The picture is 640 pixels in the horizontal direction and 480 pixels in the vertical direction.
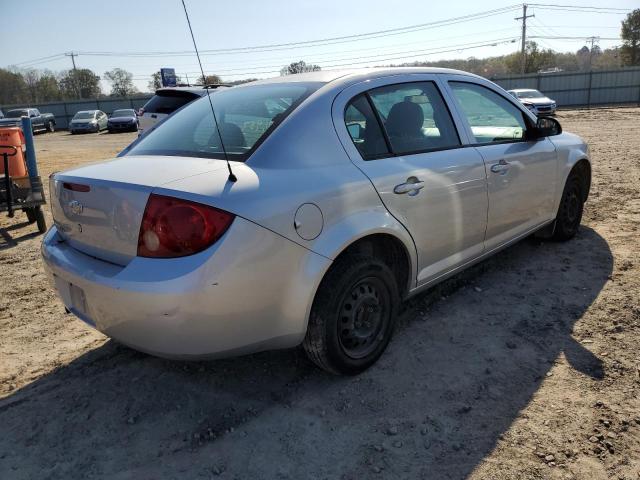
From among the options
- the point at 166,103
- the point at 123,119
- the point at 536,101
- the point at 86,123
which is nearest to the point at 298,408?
the point at 166,103

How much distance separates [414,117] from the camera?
10.5 ft

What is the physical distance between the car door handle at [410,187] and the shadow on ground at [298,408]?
0.99 meters

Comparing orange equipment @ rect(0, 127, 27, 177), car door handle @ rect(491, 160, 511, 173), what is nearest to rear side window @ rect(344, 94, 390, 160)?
car door handle @ rect(491, 160, 511, 173)

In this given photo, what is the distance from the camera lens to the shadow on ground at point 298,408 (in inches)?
88.6

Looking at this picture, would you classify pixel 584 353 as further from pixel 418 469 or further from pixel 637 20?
pixel 637 20

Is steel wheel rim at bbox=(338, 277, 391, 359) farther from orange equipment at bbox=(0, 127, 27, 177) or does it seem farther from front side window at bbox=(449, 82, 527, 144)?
orange equipment at bbox=(0, 127, 27, 177)

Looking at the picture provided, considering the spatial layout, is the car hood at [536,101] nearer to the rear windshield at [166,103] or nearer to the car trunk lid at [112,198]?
the rear windshield at [166,103]

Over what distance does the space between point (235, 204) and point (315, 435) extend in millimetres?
1162

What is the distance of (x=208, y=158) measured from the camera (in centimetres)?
260

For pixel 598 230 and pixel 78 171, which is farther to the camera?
pixel 598 230

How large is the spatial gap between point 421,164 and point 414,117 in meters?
0.38

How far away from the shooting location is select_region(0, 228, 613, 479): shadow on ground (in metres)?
2.25

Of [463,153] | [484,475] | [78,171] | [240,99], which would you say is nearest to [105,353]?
[78,171]

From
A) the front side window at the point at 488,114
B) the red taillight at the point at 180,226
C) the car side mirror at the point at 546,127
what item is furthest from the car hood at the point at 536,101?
the red taillight at the point at 180,226
